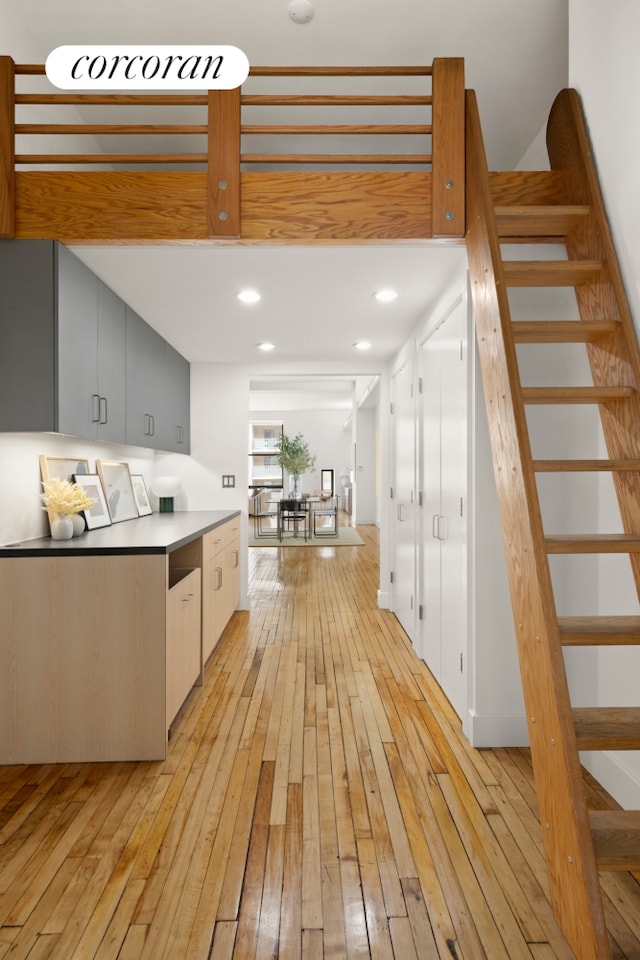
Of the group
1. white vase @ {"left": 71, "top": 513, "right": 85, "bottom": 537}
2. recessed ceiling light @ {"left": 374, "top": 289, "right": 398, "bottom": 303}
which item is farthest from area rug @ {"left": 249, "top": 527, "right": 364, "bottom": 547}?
recessed ceiling light @ {"left": 374, "top": 289, "right": 398, "bottom": 303}

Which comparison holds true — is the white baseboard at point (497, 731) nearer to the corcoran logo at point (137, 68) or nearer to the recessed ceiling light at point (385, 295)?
the recessed ceiling light at point (385, 295)

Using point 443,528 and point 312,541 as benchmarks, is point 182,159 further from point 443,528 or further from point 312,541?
point 312,541

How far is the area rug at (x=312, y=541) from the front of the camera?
9.48m

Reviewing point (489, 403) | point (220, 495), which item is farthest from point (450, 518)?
point (220, 495)

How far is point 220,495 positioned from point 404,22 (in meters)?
3.89

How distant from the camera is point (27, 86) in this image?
2.65m

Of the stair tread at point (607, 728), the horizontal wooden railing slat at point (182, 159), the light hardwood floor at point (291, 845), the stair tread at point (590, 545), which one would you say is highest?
the horizontal wooden railing slat at point (182, 159)

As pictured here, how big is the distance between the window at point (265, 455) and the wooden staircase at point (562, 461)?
43.3 feet

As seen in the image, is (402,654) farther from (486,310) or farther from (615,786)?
(486,310)

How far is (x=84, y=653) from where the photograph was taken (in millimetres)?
2531

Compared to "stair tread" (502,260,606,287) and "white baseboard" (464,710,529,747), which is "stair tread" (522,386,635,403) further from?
"white baseboard" (464,710,529,747)

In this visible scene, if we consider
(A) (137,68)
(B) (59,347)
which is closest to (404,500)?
(B) (59,347)

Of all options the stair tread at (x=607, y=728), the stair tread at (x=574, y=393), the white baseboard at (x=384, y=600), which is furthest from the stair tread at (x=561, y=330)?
the white baseboard at (x=384, y=600)

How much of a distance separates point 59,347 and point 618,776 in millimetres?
2792
